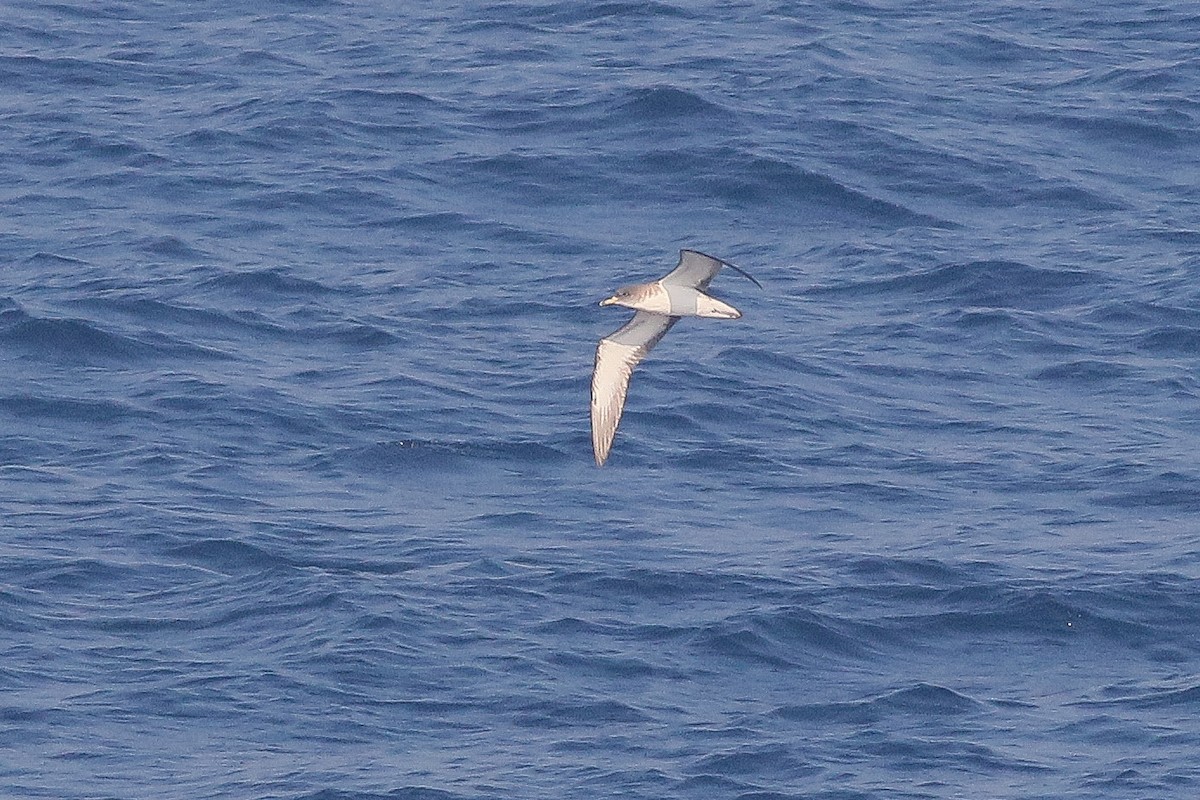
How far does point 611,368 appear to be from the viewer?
21.2 metres

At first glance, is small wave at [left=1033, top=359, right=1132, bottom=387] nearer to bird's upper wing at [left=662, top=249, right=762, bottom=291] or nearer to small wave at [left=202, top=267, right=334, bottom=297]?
small wave at [left=202, top=267, right=334, bottom=297]

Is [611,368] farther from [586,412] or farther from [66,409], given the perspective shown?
[66,409]

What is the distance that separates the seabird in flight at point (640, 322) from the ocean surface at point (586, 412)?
2.82 meters

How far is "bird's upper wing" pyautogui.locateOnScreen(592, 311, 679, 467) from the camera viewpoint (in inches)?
831

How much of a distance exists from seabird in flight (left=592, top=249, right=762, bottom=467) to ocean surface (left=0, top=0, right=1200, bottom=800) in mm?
2820

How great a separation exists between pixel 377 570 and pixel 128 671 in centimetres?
269

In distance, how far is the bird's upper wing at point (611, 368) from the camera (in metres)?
21.1

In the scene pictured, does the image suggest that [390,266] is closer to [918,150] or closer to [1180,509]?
[918,150]

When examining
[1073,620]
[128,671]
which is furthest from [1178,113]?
[128,671]

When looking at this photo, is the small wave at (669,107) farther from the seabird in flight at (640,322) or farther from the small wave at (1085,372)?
the seabird in flight at (640,322)

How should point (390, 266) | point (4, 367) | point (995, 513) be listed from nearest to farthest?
1. point (995, 513)
2. point (4, 367)
3. point (390, 266)

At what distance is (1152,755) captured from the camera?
21812mm

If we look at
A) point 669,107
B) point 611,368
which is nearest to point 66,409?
point 611,368

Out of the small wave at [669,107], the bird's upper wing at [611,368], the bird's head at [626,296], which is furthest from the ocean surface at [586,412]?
the bird's head at [626,296]
